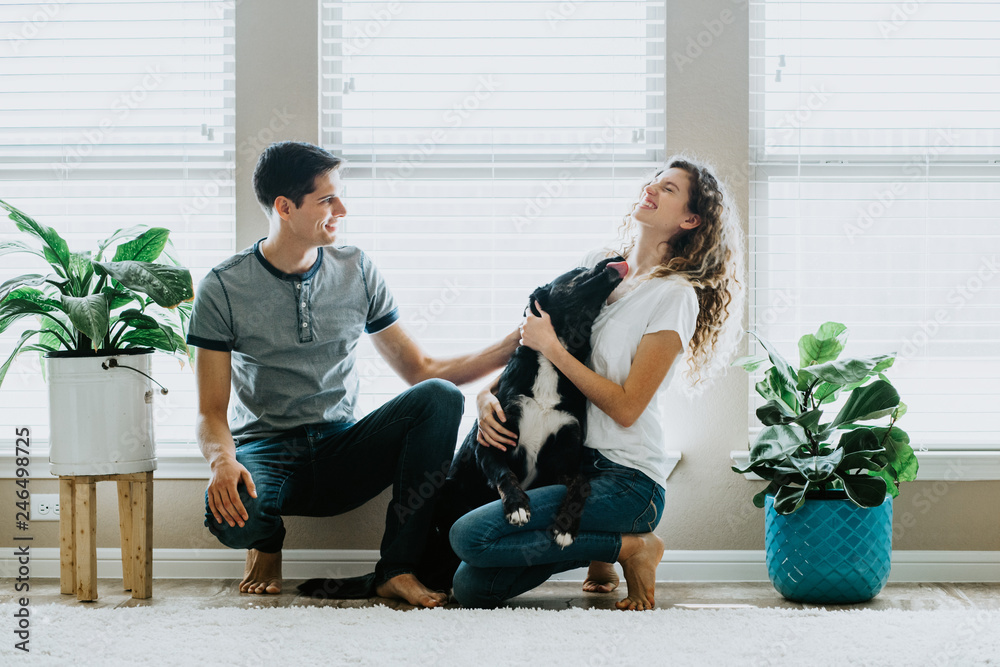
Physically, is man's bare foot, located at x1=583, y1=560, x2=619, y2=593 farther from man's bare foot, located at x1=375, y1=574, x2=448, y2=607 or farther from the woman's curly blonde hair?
the woman's curly blonde hair

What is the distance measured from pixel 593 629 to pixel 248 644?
0.79 m

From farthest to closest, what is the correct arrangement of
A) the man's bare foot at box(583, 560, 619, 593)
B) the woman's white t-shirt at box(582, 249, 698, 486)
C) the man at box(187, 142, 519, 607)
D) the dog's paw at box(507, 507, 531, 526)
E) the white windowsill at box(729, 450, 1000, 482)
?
the white windowsill at box(729, 450, 1000, 482) < the man's bare foot at box(583, 560, 619, 593) < the man at box(187, 142, 519, 607) < the woman's white t-shirt at box(582, 249, 698, 486) < the dog's paw at box(507, 507, 531, 526)

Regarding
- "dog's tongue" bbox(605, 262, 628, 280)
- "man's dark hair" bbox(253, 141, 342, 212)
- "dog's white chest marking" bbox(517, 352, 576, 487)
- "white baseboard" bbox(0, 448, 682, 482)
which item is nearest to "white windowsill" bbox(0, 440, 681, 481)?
"white baseboard" bbox(0, 448, 682, 482)

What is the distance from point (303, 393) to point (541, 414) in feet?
2.35

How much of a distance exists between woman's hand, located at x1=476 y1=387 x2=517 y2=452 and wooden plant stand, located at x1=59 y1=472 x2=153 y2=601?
94 centimetres

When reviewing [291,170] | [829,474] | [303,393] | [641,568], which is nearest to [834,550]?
[829,474]

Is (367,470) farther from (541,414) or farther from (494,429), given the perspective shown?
(541,414)

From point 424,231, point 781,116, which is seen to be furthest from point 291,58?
→ point 781,116

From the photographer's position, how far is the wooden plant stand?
1.97 m

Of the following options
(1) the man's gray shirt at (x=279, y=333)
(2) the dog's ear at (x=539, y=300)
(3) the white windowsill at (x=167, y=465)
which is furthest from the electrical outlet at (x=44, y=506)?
(2) the dog's ear at (x=539, y=300)

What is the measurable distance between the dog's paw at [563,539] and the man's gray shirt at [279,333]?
75 cm

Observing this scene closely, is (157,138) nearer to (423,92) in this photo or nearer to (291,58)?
(291,58)

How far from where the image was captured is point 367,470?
81.5 inches

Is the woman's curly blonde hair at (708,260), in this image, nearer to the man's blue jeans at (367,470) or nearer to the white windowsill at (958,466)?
the white windowsill at (958,466)
